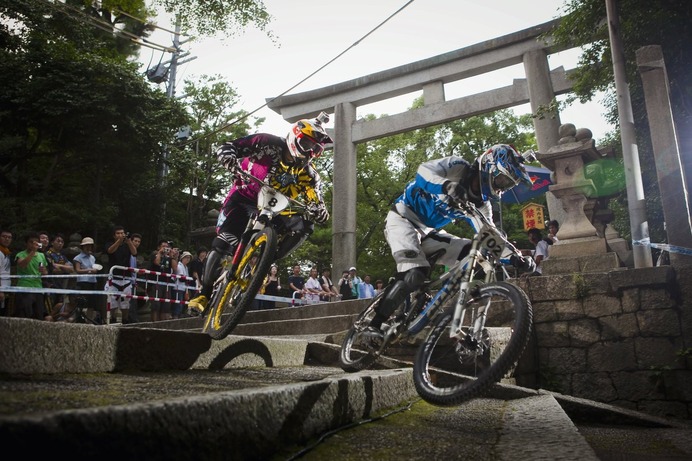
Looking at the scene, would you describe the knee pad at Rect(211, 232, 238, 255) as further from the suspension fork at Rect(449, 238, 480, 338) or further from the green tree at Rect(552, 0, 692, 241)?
the green tree at Rect(552, 0, 692, 241)

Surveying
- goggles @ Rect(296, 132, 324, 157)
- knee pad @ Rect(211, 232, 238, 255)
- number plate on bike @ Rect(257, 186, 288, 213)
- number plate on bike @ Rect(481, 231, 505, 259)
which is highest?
goggles @ Rect(296, 132, 324, 157)

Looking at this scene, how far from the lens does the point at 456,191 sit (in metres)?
4.10

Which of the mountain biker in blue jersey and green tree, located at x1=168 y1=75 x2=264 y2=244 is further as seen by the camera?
green tree, located at x1=168 y1=75 x2=264 y2=244

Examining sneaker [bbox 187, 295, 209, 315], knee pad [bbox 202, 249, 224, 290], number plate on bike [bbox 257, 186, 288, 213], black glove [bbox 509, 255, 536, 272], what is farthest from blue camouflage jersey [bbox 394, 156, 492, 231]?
sneaker [bbox 187, 295, 209, 315]

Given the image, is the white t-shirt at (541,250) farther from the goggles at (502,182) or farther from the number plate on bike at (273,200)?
the number plate on bike at (273,200)

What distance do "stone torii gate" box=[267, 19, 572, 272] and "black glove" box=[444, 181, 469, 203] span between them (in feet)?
34.4

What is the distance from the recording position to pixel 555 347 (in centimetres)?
761

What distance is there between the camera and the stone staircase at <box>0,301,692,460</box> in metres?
1.29

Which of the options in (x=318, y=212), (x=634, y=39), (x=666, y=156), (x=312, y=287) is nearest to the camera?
(x=318, y=212)

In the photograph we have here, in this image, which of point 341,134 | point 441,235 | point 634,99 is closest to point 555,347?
point 441,235

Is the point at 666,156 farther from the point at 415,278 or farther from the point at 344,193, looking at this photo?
the point at 344,193

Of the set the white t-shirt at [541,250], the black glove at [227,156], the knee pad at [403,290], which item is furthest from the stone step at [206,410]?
the white t-shirt at [541,250]

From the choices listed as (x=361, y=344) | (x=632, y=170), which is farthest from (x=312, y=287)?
(x=361, y=344)

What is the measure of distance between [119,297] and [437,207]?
8088mm
